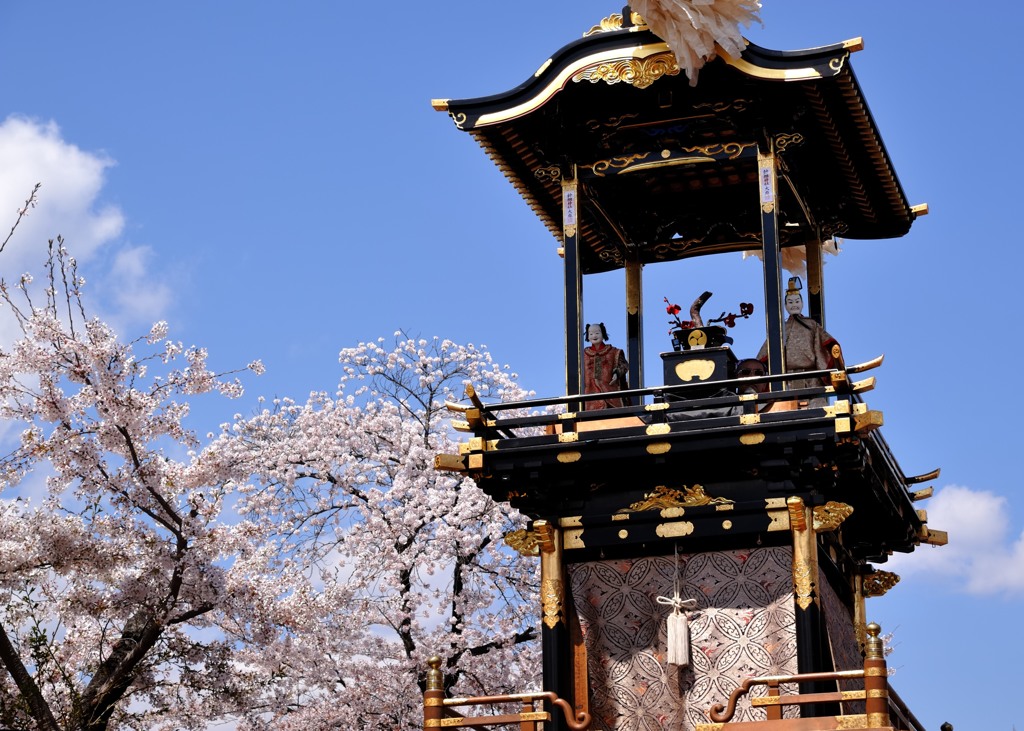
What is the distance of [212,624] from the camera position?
1024 inches

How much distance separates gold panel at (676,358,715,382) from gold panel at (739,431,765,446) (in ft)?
4.49

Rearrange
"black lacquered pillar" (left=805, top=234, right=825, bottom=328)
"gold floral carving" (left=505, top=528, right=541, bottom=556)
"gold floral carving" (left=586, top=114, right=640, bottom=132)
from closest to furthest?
"gold floral carving" (left=505, top=528, right=541, bottom=556) → "gold floral carving" (left=586, top=114, right=640, bottom=132) → "black lacquered pillar" (left=805, top=234, right=825, bottom=328)

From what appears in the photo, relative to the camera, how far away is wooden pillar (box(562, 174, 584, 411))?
20.3 meters

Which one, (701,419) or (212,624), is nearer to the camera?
(701,419)

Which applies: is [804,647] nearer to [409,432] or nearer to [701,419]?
[701,419]

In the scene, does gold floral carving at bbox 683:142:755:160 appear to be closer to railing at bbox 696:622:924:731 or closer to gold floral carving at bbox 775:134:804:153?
gold floral carving at bbox 775:134:804:153

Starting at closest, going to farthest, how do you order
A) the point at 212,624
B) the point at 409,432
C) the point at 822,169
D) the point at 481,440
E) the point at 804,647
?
the point at 804,647 < the point at 481,440 < the point at 822,169 < the point at 212,624 < the point at 409,432

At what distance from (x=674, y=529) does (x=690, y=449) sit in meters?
0.99

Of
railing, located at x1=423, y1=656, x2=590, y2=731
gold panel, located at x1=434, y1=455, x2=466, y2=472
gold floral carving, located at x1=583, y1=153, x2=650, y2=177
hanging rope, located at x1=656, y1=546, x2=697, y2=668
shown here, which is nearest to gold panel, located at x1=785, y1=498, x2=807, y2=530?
hanging rope, located at x1=656, y1=546, x2=697, y2=668

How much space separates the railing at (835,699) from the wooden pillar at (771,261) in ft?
12.4

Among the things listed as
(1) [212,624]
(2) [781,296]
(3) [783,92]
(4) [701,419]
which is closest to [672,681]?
(4) [701,419]

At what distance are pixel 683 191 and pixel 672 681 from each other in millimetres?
6908

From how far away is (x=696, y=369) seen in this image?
20125 millimetres

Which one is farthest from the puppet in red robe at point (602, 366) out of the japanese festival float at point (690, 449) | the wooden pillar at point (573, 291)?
the wooden pillar at point (573, 291)
